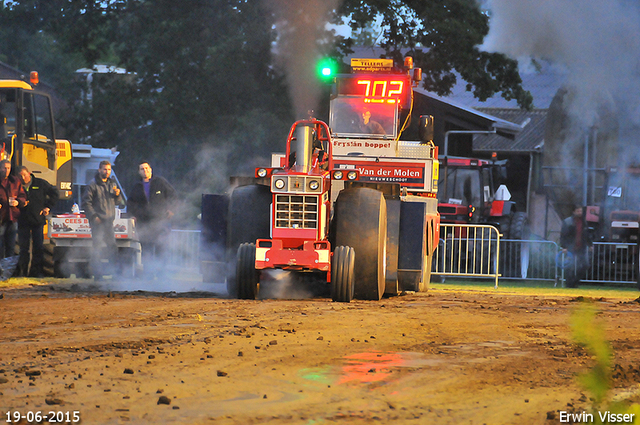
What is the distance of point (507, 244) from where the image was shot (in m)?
18.2

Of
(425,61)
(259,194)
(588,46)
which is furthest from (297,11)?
(259,194)

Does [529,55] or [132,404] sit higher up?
[529,55]

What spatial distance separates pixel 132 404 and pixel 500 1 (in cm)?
1182

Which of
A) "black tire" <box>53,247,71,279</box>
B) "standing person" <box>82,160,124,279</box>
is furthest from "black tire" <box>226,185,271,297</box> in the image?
"black tire" <box>53,247,71,279</box>

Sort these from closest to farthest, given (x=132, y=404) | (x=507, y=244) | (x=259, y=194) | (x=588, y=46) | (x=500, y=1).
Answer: (x=132, y=404)
(x=259, y=194)
(x=588, y=46)
(x=500, y=1)
(x=507, y=244)

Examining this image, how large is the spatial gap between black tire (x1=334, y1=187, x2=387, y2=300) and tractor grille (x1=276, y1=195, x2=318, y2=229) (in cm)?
44

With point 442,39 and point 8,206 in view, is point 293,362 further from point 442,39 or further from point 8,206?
point 442,39

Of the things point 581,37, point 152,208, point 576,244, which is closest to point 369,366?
point 152,208

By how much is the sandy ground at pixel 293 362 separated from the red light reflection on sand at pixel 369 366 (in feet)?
0.07

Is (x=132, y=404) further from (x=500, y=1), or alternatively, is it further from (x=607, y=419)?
(x=500, y=1)

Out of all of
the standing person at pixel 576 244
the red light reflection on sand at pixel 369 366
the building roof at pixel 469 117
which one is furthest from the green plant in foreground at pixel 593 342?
the building roof at pixel 469 117

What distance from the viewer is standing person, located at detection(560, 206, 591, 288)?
17.5 metres

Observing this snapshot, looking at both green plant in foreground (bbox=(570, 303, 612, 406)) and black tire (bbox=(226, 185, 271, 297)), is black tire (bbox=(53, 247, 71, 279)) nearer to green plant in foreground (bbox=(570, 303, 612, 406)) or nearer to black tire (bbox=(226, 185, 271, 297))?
black tire (bbox=(226, 185, 271, 297))

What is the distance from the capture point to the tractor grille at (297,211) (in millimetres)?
9945
